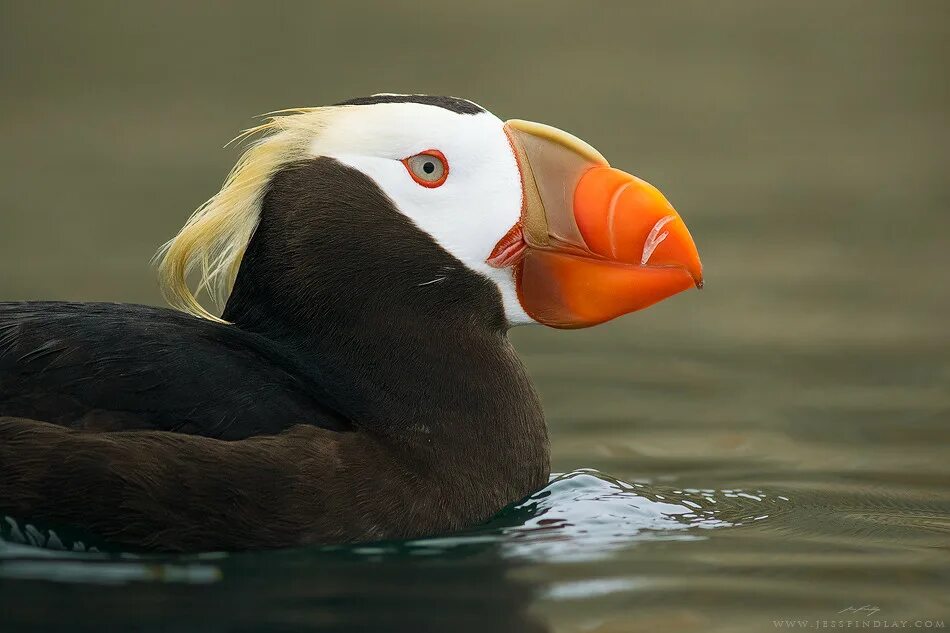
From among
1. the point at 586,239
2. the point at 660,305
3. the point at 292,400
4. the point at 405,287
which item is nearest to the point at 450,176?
the point at 405,287

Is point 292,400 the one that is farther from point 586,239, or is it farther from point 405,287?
point 586,239

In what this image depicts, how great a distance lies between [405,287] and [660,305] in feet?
14.0

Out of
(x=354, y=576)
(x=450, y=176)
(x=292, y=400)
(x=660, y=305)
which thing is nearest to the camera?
(x=354, y=576)

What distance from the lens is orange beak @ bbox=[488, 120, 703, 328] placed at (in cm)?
590

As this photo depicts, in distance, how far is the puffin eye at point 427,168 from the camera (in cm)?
591

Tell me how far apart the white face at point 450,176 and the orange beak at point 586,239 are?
61mm

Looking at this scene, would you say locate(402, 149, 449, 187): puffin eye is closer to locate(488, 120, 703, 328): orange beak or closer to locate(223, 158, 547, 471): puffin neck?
locate(223, 158, 547, 471): puffin neck

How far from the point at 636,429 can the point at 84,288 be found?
3.45 metres

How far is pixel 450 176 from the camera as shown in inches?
233

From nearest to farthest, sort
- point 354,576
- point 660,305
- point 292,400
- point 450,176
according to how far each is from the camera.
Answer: point 354,576
point 292,400
point 450,176
point 660,305

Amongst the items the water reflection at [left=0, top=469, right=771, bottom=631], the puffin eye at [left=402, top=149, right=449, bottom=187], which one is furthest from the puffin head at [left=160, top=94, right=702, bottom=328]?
the water reflection at [left=0, top=469, right=771, bottom=631]

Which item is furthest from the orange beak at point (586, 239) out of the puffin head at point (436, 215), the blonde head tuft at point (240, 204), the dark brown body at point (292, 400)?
the blonde head tuft at point (240, 204)

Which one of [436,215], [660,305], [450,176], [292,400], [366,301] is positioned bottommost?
[660,305]

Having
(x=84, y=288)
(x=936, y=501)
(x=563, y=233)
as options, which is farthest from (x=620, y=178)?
(x=84, y=288)
